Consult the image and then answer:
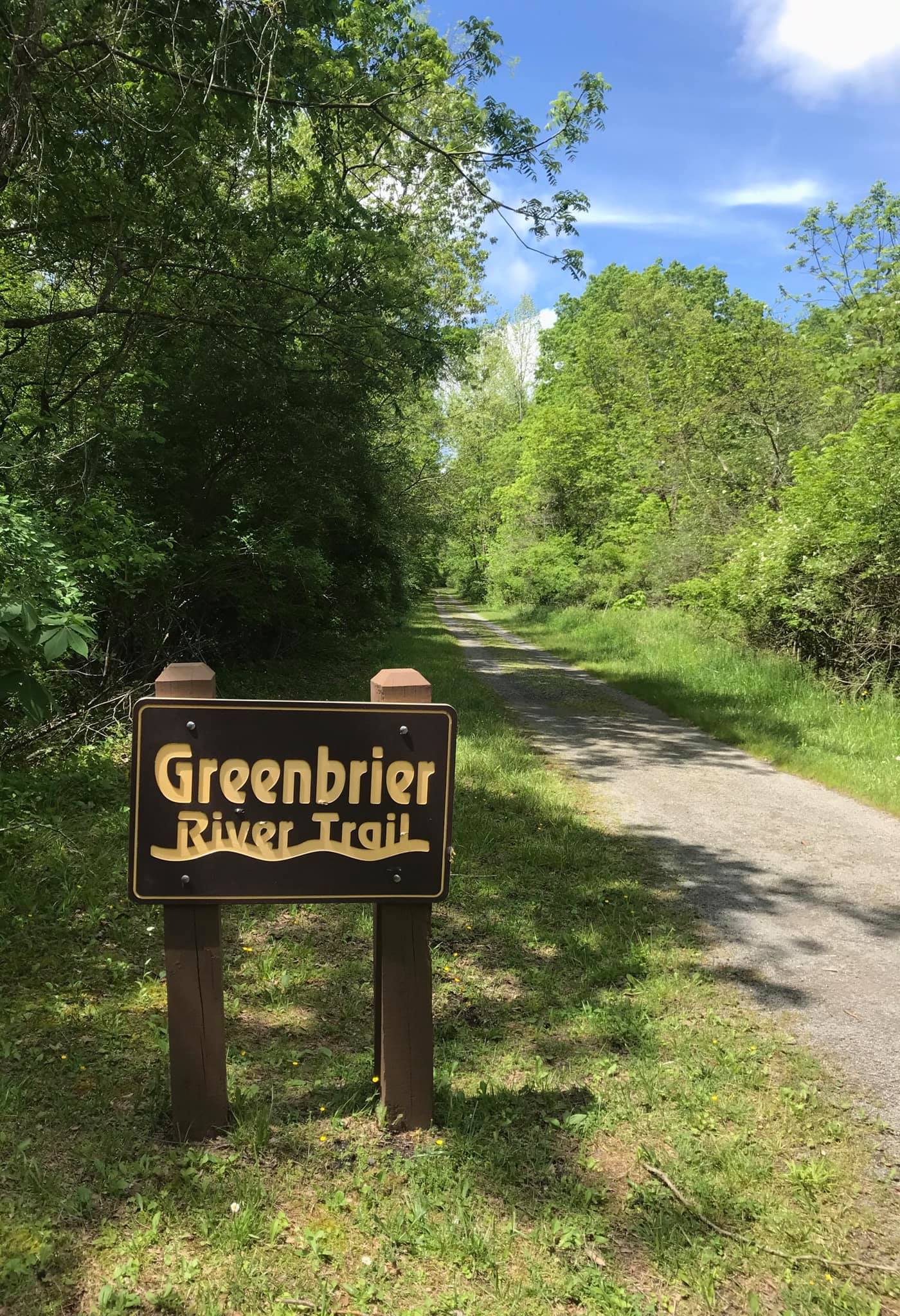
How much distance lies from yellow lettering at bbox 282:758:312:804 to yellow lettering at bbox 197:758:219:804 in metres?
0.21

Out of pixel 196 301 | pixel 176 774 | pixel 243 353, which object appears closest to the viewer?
pixel 176 774

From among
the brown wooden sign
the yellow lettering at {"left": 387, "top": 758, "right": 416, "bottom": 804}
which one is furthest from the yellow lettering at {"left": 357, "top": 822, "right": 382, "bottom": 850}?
the yellow lettering at {"left": 387, "top": 758, "right": 416, "bottom": 804}

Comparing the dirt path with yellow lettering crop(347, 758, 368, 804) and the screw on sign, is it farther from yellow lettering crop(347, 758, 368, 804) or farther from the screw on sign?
yellow lettering crop(347, 758, 368, 804)

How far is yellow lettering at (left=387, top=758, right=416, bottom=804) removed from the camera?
2.66m

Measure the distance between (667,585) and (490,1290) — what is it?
22.4 meters

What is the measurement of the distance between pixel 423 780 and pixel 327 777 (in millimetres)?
297

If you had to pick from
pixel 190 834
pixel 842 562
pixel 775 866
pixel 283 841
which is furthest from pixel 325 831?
pixel 842 562

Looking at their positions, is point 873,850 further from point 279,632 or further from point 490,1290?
point 279,632

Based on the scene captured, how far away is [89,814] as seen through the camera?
5.66m

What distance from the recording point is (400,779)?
2.67 metres

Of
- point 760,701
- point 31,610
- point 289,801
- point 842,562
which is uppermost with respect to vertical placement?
point 842,562

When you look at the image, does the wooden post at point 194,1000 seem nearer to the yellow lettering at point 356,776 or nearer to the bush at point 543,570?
the yellow lettering at point 356,776

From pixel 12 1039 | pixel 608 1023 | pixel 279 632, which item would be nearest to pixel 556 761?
pixel 608 1023

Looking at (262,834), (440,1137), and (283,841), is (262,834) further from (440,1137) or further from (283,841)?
(440,1137)
